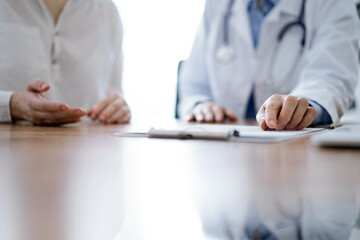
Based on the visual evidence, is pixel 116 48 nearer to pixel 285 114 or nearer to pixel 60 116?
pixel 60 116

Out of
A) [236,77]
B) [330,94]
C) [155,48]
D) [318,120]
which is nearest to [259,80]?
[236,77]

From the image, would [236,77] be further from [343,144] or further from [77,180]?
[77,180]

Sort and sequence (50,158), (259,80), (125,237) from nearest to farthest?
(125,237)
(50,158)
(259,80)

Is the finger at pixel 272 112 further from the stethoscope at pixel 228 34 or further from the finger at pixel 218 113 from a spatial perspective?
the stethoscope at pixel 228 34

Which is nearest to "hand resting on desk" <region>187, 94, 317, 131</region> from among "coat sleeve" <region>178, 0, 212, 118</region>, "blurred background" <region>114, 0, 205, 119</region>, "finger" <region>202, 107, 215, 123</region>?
"finger" <region>202, 107, 215, 123</region>

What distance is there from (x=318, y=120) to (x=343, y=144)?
42 cm

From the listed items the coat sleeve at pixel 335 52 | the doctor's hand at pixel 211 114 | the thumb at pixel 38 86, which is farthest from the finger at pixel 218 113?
the thumb at pixel 38 86

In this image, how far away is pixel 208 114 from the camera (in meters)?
1.01

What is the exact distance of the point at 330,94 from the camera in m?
0.89

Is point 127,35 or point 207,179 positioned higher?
point 127,35

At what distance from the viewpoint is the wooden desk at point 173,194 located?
14cm

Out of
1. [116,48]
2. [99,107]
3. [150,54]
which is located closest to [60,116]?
[99,107]

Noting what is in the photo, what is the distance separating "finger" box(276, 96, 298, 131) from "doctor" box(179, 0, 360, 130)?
32cm

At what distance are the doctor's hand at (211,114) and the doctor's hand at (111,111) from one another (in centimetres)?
21
